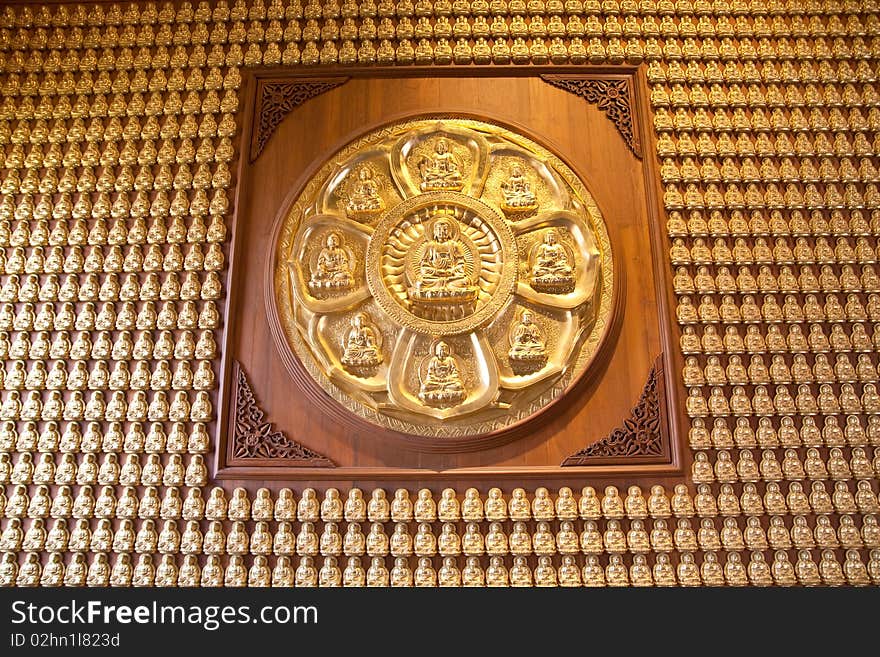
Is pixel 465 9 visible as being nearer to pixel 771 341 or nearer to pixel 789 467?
pixel 771 341

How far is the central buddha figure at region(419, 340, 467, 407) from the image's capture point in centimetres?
491

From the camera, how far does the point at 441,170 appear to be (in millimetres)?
5355

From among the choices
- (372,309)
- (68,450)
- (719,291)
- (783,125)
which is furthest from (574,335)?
(68,450)

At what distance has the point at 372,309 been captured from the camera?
16.9 ft

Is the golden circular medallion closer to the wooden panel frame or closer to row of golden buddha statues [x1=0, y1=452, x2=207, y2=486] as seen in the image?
the wooden panel frame

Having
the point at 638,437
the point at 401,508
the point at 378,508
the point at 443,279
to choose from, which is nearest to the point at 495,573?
the point at 401,508

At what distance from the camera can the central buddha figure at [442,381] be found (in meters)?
4.91

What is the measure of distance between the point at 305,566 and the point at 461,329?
7.01ft

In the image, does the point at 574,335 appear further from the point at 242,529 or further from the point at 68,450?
the point at 68,450

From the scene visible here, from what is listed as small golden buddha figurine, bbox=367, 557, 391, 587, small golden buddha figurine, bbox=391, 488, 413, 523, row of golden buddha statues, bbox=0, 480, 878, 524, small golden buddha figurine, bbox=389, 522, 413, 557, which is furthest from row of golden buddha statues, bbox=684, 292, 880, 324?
small golden buddha figurine, bbox=367, 557, 391, 587

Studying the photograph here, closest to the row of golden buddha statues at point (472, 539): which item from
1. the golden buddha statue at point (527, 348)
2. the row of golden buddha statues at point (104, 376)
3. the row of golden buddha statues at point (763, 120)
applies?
the row of golden buddha statues at point (104, 376)

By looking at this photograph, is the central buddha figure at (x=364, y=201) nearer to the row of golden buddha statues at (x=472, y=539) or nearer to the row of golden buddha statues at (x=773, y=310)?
the row of golden buddha statues at (x=472, y=539)

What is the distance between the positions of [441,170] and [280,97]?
1.63m

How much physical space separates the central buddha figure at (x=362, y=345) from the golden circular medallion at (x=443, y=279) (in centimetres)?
1
